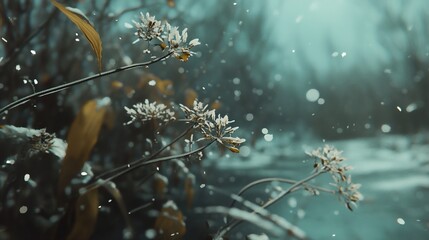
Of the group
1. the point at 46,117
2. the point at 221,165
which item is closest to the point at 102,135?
the point at 46,117

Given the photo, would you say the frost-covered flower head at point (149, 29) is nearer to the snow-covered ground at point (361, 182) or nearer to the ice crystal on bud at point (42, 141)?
the ice crystal on bud at point (42, 141)

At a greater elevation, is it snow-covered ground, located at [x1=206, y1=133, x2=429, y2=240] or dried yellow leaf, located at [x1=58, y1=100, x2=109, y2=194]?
snow-covered ground, located at [x1=206, y1=133, x2=429, y2=240]

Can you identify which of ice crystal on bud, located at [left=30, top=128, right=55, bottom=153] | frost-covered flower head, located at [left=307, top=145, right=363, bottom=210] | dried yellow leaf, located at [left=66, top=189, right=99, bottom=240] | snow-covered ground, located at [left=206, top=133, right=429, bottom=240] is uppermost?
snow-covered ground, located at [left=206, top=133, right=429, bottom=240]

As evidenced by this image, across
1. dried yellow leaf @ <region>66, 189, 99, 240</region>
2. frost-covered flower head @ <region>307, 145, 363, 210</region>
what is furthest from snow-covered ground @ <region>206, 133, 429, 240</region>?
dried yellow leaf @ <region>66, 189, 99, 240</region>

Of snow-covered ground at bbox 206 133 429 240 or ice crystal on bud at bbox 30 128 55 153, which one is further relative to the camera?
snow-covered ground at bbox 206 133 429 240

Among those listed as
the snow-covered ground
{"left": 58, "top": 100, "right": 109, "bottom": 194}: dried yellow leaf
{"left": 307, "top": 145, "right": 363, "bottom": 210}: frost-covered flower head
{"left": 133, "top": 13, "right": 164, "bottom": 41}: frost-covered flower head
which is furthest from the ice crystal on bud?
the snow-covered ground

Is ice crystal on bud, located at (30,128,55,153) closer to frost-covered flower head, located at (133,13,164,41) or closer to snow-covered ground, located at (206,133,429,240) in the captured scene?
frost-covered flower head, located at (133,13,164,41)

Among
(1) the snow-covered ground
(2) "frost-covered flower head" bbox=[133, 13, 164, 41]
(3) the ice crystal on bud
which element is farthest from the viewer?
(1) the snow-covered ground

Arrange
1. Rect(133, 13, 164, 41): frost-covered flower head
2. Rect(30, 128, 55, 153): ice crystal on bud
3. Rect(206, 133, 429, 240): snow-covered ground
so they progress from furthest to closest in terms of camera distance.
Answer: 1. Rect(206, 133, 429, 240): snow-covered ground
2. Rect(30, 128, 55, 153): ice crystal on bud
3. Rect(133, 13, 164, 41): frost-covered flower head

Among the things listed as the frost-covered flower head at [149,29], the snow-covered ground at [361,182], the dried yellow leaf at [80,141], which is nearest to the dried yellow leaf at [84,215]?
the dried yellow leaf at [80,141]
